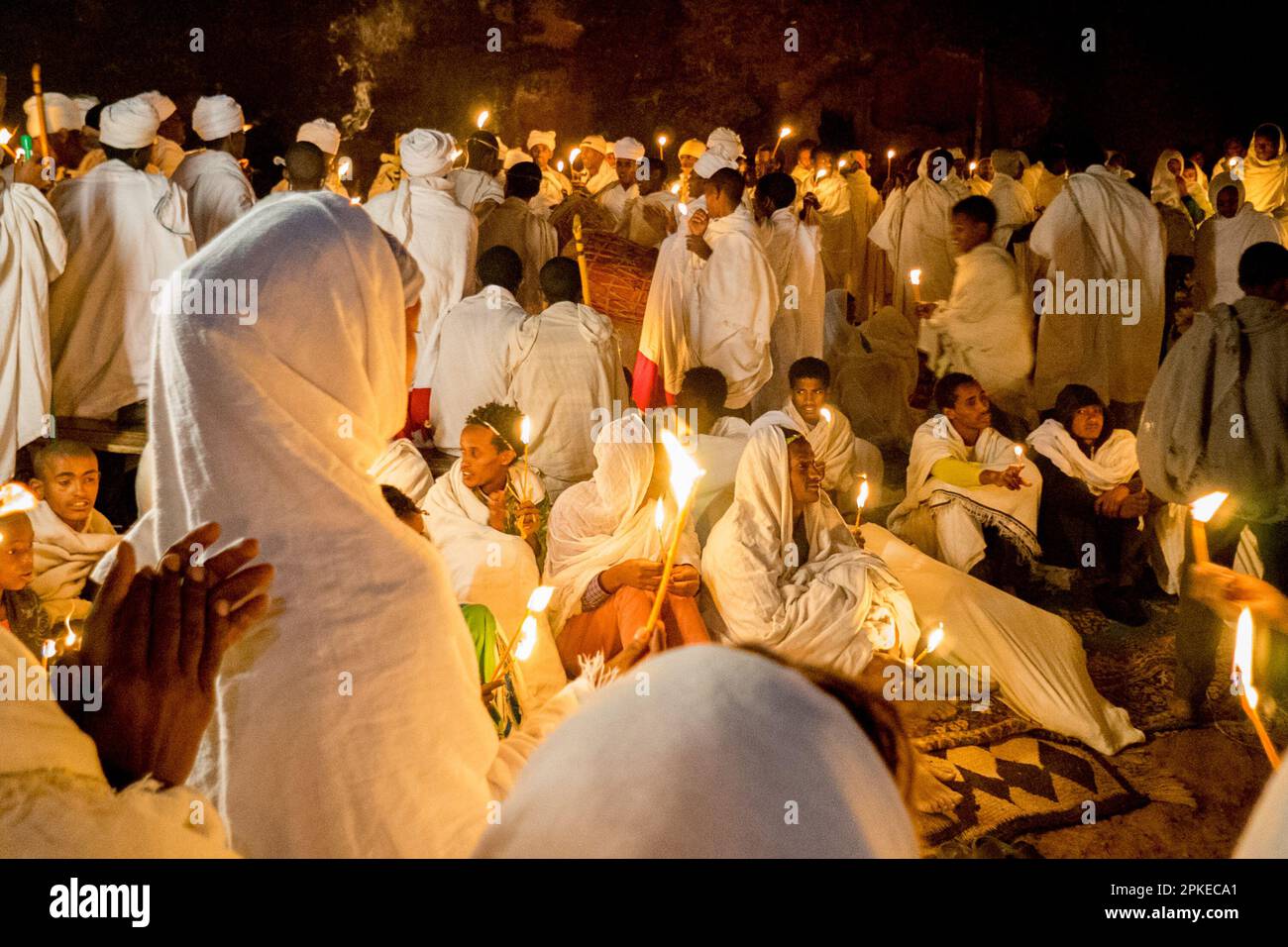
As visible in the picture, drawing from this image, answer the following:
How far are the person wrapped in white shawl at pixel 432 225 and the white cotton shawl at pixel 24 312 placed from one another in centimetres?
197

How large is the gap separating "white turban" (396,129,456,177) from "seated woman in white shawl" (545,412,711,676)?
3.20 metres

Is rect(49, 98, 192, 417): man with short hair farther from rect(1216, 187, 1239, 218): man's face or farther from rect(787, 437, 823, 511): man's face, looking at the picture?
rect(1216, 187, 1239, 218): man's face

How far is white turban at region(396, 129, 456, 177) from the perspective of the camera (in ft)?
23.4

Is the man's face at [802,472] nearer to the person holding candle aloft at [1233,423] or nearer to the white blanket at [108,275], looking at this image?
the person holding candle aloft at [1233,423]

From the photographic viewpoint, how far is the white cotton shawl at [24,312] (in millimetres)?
5578

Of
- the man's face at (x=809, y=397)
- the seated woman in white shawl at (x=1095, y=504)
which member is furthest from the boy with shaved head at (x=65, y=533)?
the seated woman in white shawl at (x=1095, y=504)

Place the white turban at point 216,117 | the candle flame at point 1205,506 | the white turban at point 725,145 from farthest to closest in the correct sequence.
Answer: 1. the white turban at point 725,145
2. the white turban at point 216,117
3. the candle flame at point 1205,506

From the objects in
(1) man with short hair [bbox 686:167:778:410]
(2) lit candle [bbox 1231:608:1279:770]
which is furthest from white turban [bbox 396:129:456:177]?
(2) lit candle [bbox 1231:608:1279:770]

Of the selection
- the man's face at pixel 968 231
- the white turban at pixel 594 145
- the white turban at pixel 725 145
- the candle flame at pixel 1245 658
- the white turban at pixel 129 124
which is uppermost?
the white turban at pixel 594 145

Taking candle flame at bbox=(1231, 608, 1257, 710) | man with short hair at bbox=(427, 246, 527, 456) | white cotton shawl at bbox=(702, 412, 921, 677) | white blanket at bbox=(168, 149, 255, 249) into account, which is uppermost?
white blanket at bbox=(168, 149, 255, 249)

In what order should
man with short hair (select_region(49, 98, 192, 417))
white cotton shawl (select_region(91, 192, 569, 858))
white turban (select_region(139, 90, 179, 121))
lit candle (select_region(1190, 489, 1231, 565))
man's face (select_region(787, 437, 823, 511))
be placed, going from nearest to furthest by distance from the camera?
white cotton shawl (select_region(91, 192, 569, 858)), lit candle (select_region(1190, 489, 1231, 565)), man's face (select_region(787, 437, 823, 511)), man with short hair (select_region(49, 98, 192, 417)), white turban (select_region(139, 90, 179, 121))

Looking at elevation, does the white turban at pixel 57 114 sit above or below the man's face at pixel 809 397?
above

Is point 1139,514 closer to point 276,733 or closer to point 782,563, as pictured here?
point 782,563

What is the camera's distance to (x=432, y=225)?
7.04 m
